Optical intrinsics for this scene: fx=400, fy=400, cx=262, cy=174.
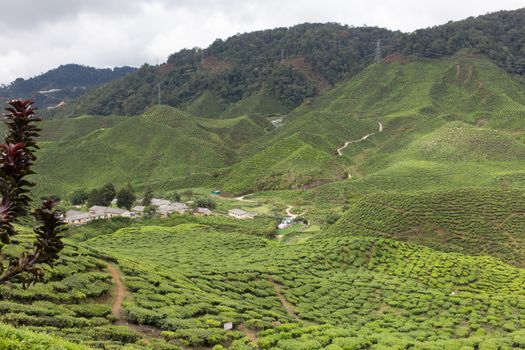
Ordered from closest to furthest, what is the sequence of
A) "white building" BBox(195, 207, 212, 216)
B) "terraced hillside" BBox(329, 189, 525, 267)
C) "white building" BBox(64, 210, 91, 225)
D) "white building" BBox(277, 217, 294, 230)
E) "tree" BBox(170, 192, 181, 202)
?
"terraced hillside" BBox(329, 189, 525, 267) < "white building" BBox(64, 210, 91, 225) < "white building" BBox(277, 217, 294, 230) < "white building" BBox(195, 207, 212, 216) < "tree" BBox(170, 192, 181, 202)

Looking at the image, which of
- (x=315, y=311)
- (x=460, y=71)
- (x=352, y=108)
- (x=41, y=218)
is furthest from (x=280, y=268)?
(x=460, y=71)

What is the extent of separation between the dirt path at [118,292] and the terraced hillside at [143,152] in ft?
305

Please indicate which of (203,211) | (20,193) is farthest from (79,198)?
(20,193)

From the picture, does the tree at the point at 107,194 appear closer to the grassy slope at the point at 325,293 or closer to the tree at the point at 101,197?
the tree at the point at 101,197

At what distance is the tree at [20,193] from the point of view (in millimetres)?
6359

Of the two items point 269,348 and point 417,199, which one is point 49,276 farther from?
point 417,199

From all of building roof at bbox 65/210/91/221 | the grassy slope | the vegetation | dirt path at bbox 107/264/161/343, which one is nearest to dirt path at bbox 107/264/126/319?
dirt path at bbox 107/264/161/343

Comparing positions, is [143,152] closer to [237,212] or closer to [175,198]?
[175,198]

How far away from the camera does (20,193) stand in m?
6.75

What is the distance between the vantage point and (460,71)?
176 metres

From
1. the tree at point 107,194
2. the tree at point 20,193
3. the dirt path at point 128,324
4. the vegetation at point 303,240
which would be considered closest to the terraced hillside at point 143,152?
the vegetation at point 303,240

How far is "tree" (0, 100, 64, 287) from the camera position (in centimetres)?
636

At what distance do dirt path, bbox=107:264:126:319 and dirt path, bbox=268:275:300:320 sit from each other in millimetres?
11086

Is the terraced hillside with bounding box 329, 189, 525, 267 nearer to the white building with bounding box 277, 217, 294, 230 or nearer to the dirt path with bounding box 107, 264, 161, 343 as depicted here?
the white building with bounding box 277, 217, 294, 230
